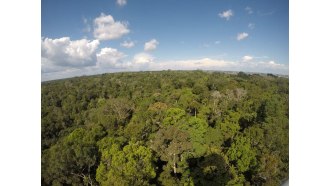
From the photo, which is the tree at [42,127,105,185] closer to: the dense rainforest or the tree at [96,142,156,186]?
the dense rainforest

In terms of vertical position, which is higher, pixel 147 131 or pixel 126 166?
pixel 147 131

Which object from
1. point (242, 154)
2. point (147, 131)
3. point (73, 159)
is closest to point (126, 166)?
point (147, 131)

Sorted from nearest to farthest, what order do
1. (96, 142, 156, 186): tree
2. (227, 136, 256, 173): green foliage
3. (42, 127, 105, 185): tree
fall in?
(96, 142, 156, 186): tree, (42, 127, 105, 185): tree, (227, 136, 256, 173): green foliage

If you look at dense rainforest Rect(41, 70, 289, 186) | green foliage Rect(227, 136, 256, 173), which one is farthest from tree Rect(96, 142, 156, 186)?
green foliage Rect(227, 136, 256, 173)

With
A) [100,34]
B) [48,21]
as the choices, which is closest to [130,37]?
[100,34]

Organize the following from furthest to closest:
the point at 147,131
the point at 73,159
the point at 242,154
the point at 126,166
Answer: the point at 242,154 < the point at 147,131 < the point at 73,159 < the point at 126,166

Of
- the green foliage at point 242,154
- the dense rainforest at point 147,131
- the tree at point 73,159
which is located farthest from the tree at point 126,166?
the green foliage at point 242,154

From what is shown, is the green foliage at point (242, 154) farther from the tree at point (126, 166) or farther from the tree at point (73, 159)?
the tree at point (73, 159)

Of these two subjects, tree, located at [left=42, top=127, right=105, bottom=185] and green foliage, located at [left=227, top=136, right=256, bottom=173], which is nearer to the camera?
tree, located at [left=42, top=127, right=105, bottom=185]

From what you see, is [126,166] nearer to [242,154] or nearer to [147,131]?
[147,131]
